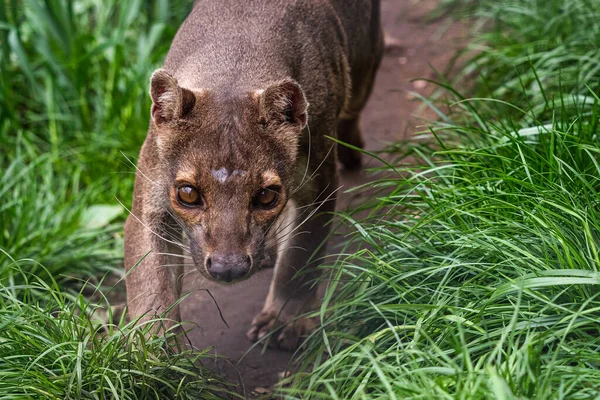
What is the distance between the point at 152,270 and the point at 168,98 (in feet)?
3.09

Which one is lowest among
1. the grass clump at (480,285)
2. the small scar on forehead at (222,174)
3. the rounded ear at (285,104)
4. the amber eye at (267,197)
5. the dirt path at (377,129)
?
the dirt path at (377,129)

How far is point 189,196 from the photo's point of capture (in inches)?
177

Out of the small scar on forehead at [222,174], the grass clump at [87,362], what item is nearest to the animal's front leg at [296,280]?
the grass clump at [87,362]

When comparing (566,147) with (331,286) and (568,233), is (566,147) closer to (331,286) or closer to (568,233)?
(568,233)

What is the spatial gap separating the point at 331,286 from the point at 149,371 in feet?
3.21

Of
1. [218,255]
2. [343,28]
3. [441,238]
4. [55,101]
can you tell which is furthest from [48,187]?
[441,238]

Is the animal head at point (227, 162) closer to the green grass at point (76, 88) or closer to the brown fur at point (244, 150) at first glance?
the brown fur at point (244, 150)

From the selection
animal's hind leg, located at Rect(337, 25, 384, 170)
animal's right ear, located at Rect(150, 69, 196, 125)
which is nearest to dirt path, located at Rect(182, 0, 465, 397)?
animal's hind leg, located at Rect(337, 25, 384, 170)

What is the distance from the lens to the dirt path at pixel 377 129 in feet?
17.4

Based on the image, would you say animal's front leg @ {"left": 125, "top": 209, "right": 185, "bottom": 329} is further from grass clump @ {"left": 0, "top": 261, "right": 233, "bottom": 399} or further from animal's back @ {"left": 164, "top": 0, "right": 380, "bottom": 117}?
animal's back @ {"left": 164, "top": 0, "right": 380, "bottom": 117}

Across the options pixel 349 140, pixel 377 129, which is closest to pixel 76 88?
pixel 349 140

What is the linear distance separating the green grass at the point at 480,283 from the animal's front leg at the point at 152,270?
811mm

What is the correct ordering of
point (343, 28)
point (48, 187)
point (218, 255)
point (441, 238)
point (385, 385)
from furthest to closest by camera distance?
point (48, 187) < point (343, 28) < point (441, 238) < point (218, 255) < point (385, 385)

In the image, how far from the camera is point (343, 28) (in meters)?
6.03
